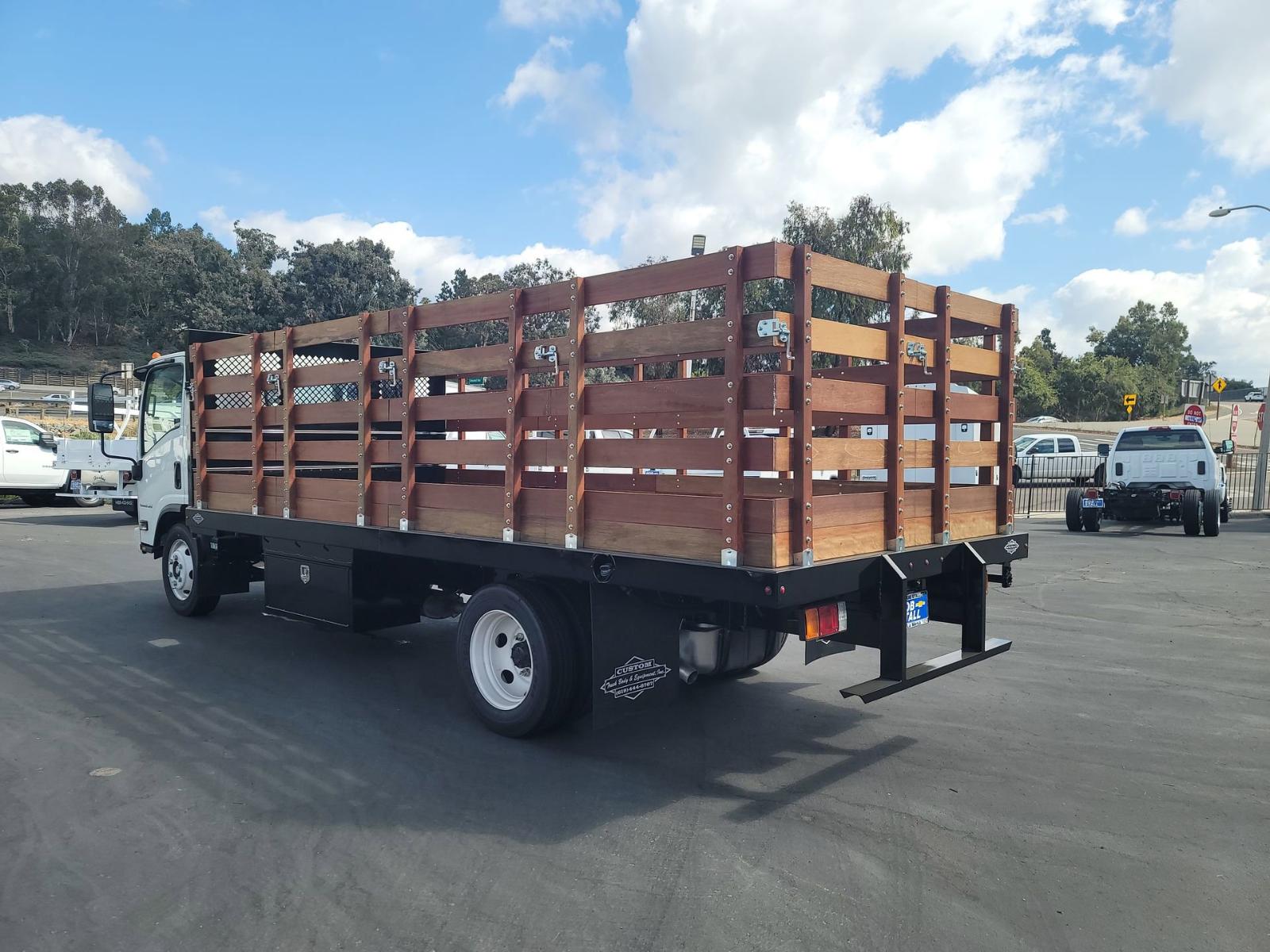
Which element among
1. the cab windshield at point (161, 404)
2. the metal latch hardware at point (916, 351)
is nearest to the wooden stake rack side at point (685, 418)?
the metal latch hardware at point (916, 351)

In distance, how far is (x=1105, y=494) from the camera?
1670 cm

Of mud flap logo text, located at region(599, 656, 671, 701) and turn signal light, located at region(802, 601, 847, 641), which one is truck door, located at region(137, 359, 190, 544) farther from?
turn signal light, located at region(802, 601, 847, 641)

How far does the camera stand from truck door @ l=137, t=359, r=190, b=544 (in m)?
7.88

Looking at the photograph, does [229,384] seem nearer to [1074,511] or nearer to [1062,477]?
[1074,511]

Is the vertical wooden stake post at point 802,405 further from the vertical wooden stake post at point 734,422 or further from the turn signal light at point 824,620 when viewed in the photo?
the turn signal light at point 824,620

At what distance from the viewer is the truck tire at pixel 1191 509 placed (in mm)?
15625

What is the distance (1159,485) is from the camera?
16.4 meters

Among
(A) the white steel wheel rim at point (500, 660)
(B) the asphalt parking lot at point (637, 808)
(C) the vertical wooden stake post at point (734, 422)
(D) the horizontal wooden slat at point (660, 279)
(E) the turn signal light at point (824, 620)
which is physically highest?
(D) the horizontal wooden slat at point (660, 279)

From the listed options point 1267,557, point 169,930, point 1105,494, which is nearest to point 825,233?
point 1105,494

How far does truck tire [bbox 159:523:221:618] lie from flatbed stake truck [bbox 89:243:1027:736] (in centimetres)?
187

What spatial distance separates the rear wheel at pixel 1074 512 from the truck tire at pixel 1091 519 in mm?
78

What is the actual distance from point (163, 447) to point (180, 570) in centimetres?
118

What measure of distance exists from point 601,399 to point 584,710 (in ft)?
6.13

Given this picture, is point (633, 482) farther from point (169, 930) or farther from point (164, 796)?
point (169, 930)
